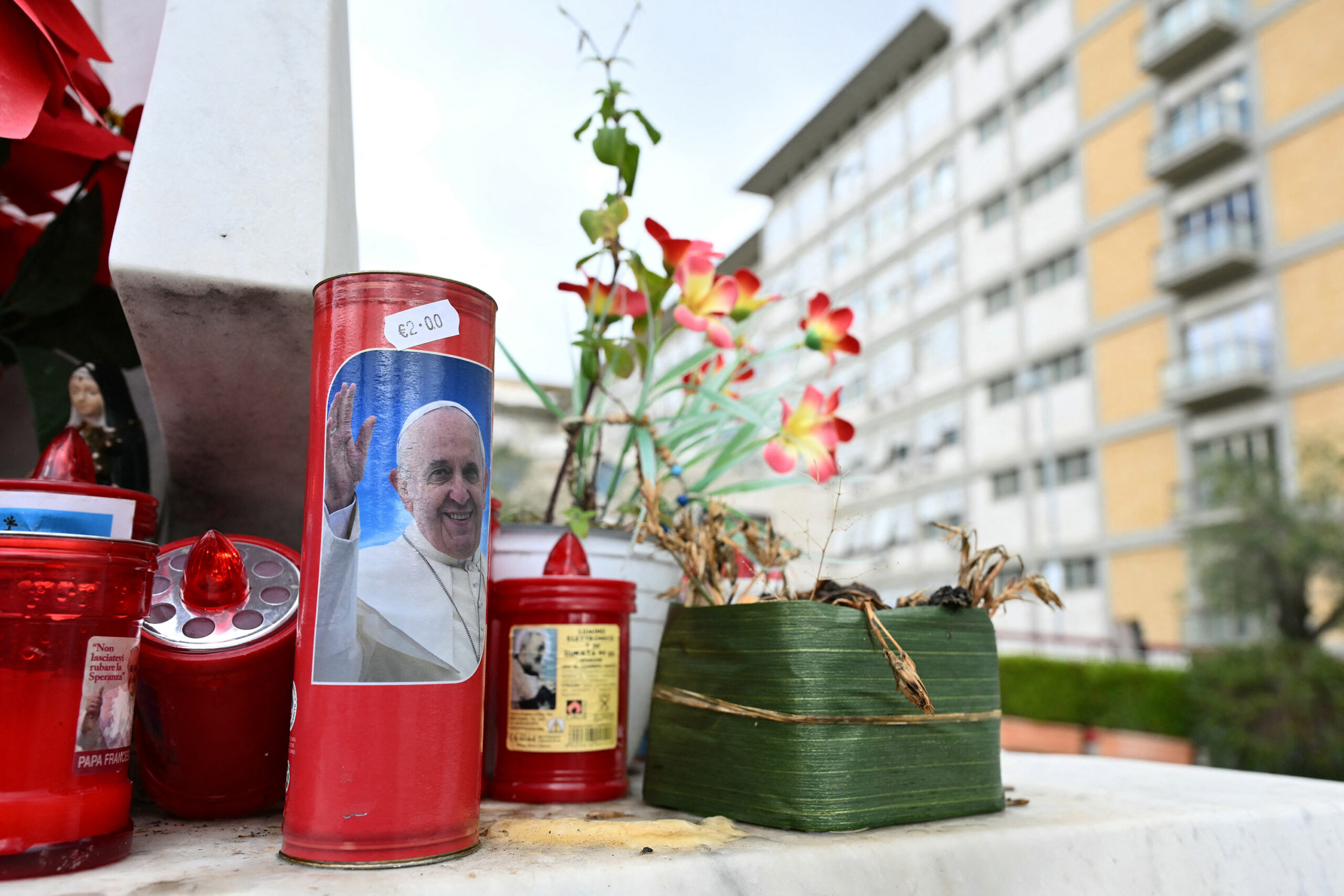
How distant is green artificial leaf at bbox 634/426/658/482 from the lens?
Answer: 75 centimetres

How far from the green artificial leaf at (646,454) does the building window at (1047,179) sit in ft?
40.6

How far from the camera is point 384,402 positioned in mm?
448

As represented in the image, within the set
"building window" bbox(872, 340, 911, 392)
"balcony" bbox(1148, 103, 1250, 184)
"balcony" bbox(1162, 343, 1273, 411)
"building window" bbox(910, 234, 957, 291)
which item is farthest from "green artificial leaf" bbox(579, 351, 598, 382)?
"building window" bbox(872, 340, 911, 392)

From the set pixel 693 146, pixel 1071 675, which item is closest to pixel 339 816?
pixel 693 146

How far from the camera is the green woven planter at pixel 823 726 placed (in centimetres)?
52

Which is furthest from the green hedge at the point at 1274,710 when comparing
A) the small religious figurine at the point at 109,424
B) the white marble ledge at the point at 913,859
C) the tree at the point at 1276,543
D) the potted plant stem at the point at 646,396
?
the small religious figurine at the point at 109,424

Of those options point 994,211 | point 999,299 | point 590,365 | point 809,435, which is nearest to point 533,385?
point 590,365

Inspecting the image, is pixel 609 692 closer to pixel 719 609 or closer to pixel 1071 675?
pixel 719 609

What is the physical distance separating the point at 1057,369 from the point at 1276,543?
4916 millimetres

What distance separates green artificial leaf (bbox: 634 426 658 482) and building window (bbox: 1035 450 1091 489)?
37.4ft

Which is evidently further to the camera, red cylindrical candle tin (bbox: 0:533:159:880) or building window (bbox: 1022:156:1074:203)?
building window (bbox: 1022:156:1074:203)

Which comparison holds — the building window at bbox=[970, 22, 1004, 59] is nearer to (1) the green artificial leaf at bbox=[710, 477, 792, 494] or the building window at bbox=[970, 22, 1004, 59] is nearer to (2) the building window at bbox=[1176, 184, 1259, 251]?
(2) the building window at bbox=[1176, 184, 1259, 251]

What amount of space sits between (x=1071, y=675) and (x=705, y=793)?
680 centimetres

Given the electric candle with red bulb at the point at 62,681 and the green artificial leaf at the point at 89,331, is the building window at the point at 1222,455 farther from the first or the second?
the electric candle with red bulb at the point at 62,681
